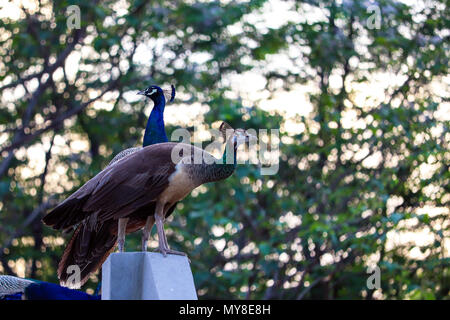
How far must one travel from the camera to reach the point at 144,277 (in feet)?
12.3

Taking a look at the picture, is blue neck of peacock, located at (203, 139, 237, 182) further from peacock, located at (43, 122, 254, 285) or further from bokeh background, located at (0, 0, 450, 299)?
bokeh background, located at (0, 0, 450, 299)

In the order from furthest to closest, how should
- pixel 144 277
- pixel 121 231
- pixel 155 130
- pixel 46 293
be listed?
pixel 155 130
pixel 46 293
pixel 121 231
pixel 144 277

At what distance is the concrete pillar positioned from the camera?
3660mm

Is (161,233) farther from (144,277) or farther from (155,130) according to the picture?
(155,130)

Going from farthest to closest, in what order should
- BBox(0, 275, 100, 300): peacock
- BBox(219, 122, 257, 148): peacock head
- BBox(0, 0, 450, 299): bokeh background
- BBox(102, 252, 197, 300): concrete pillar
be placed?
BBox(0, 0, 450, 299): bokeh background < BBox(0, 275, 100, 300): peacock < BBox(219, 122, 257, 148): peacock head < BBox(102, 252, 197, 300): concrete pillar

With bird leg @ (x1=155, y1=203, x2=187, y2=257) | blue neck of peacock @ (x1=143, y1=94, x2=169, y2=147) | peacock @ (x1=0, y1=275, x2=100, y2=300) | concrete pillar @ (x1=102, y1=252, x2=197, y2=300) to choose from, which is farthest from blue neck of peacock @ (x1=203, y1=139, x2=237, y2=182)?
peacock @ (x1=0, y1=275, x2=100, y2=300)

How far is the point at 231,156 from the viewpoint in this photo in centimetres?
393

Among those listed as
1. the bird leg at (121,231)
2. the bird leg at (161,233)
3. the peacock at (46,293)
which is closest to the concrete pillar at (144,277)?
the bird leg at (161,233)

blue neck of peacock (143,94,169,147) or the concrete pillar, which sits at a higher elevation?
blue neck of peacock (143,94,169,147)

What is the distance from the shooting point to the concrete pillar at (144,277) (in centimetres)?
366

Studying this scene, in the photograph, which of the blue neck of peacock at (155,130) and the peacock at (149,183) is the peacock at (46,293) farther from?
the blue neck of peacock at (155,130)

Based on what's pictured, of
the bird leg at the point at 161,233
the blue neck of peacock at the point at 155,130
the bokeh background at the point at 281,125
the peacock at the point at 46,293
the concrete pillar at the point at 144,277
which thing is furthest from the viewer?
the bokeh background at the point at 281,125

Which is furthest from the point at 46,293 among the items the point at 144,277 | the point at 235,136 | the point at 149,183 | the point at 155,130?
the point at 235,136

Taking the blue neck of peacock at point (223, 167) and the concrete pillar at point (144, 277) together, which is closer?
the concrete pillar at point (144, 277)
